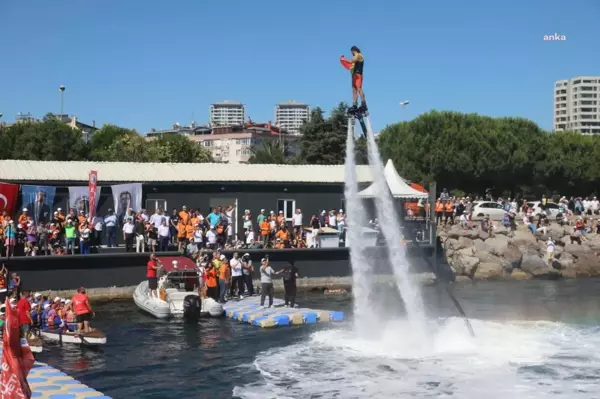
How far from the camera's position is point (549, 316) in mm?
32812

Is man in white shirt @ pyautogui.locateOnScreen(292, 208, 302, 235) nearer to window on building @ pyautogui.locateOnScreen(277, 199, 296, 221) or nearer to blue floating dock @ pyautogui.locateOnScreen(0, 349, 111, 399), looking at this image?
window on building @ pyautogui.locateOnScreen(277, 199, 296, 221)

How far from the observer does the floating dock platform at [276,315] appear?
30336mm

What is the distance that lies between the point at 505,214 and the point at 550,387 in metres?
36.9

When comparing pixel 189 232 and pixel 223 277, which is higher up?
pixel 189 232

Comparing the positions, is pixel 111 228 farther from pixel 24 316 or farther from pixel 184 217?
pixel 24 316

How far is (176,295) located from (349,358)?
38.8 ft

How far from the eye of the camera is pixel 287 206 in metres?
45.2

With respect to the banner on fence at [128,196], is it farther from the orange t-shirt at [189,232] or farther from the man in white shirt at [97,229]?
the orange t-shirt at [189,232]

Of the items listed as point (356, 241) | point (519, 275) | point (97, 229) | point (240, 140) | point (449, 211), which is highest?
point (240, 140)

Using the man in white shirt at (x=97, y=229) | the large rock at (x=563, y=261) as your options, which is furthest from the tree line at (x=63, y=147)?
the large rock at (x=563, y=261)

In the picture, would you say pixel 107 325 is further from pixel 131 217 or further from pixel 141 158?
pixel 141 158

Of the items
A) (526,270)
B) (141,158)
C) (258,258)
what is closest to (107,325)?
(258,258)

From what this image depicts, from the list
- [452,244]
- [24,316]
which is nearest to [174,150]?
[452,244]

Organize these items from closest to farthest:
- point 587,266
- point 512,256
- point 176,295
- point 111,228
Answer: point 176,295 < point 111,228 < point 512,256 < point 587,266
